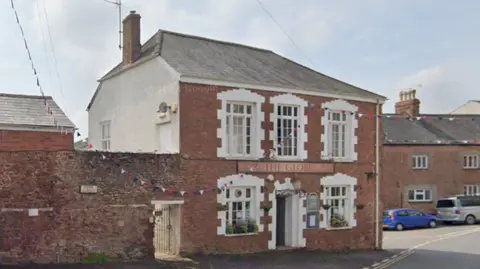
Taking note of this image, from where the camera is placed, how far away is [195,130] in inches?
683

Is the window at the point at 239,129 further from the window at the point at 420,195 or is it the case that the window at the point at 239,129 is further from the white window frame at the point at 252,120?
the window at the point at 420,195

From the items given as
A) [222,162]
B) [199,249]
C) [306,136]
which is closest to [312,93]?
[306,136]

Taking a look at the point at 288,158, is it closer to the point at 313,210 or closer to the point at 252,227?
the point at 313,210

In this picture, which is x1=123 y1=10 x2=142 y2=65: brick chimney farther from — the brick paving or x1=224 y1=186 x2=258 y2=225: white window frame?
the brick paving

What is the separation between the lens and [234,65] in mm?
20078

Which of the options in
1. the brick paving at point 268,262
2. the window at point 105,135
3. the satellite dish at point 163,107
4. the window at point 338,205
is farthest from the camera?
the window at point 105,135

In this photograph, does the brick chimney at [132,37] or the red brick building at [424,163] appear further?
the red brick building at [424,163]

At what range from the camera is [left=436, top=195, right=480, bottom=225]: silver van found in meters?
35.9

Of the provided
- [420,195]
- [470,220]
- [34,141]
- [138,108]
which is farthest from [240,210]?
[470,220]

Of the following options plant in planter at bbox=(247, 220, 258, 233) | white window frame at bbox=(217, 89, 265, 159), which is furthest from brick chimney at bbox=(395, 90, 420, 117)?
plant in planter at bbox=(247, 220, 258, 233)

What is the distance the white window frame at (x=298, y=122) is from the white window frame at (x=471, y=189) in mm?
23973

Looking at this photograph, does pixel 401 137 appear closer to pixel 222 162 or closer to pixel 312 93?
pixel 312 93

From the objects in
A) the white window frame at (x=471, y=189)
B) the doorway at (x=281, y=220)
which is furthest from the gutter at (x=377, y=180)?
the white window frame at (x=471, y=189)

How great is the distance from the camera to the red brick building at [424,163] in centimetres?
3778
